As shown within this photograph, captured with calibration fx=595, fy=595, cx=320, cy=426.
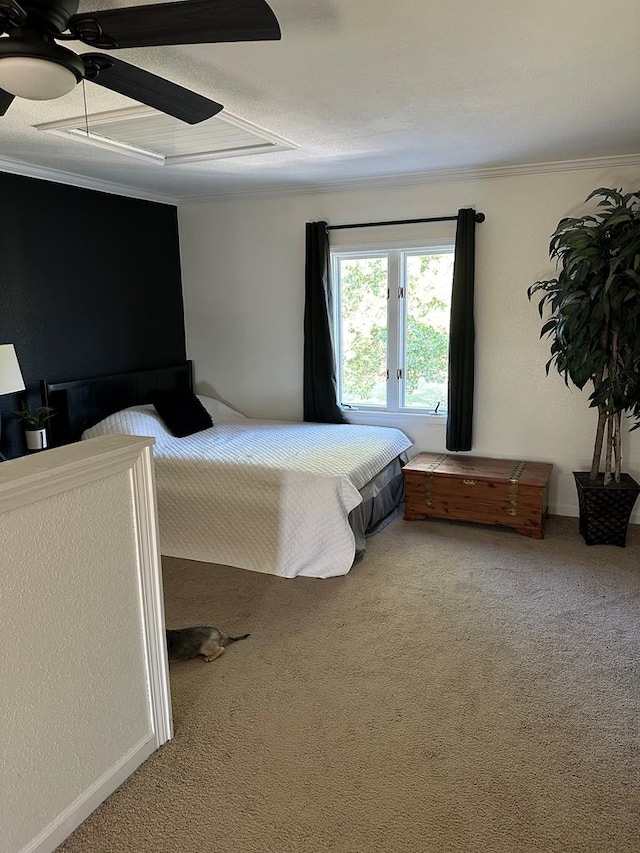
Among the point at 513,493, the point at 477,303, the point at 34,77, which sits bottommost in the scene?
the point at 513,493

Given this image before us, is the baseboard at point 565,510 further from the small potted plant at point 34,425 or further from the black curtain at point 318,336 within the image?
the small potted plant at point 34,425

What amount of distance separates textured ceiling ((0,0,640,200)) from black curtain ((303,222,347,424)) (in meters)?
0.69

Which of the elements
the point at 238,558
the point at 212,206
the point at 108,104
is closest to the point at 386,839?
the point at 238,558

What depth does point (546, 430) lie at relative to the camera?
4207 mm

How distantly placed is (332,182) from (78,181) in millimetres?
1811

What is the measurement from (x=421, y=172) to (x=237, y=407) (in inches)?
96.4

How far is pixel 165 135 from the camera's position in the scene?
3.16 metres

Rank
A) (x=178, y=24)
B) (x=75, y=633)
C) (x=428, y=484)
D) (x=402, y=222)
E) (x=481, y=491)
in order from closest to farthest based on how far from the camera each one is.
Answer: (x=178, y=24), (x=75, y=633), (x=481, y=491), (x=428, y=484), (x=402, y=222)

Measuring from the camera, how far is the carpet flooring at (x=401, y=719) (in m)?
1.74

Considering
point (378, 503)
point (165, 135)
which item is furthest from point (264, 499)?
point (165, 135)

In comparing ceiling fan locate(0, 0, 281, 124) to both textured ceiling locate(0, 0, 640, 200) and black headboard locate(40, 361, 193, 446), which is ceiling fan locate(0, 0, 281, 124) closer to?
textured ceiling locate(0, 0, 640, 200)

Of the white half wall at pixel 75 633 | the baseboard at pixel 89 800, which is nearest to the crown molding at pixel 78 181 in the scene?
the white half wall at pixel 75 633

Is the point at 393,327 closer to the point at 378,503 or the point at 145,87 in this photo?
the point at 378,503

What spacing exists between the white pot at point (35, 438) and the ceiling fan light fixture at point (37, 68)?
2522mm
